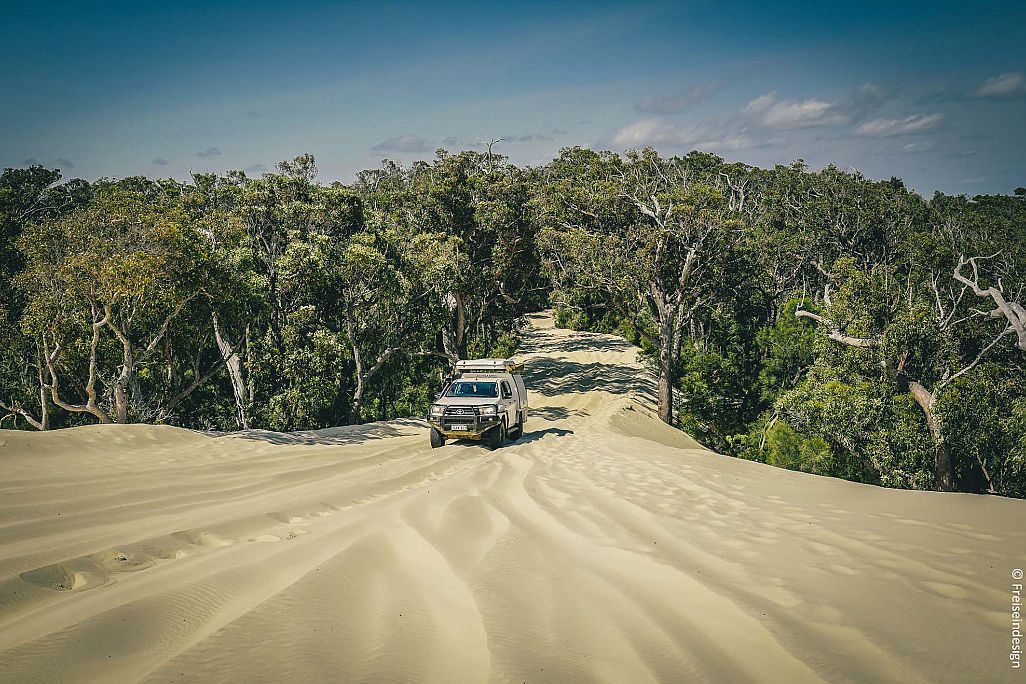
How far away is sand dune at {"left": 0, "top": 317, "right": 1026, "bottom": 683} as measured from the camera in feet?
11.7

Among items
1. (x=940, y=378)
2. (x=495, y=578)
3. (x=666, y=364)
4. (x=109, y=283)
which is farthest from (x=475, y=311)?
(x=495, y=578)

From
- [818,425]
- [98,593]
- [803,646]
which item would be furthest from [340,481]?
[818,425]

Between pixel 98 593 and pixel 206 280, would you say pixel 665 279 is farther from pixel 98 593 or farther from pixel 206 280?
pixel 98 593

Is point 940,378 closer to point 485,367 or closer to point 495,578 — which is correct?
point 485,367

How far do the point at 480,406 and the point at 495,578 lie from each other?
1052 centimetres

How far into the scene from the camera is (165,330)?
59.0 ft

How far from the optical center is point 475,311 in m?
29.6

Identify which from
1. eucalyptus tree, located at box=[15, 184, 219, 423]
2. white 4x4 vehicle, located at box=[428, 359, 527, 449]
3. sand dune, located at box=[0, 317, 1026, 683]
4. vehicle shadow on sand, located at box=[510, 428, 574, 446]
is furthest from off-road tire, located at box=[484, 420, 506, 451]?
eucalyptus tree, located at box=[15, 184, 219, 423]

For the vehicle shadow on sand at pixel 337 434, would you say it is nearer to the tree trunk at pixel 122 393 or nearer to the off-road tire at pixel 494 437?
the off-road tire at pixel 494 437

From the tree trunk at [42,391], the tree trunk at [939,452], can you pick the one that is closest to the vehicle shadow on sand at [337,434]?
the tree trunk at [42,391]

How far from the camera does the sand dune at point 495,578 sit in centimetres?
357

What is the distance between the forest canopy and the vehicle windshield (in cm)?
583

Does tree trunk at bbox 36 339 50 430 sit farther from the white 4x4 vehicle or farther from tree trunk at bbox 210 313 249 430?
the white 4x4 vehicle

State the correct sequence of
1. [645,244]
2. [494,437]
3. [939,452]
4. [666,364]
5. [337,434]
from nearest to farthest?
[494,437] → [939,452] → [337,434] → [666,364] → [645,244]
